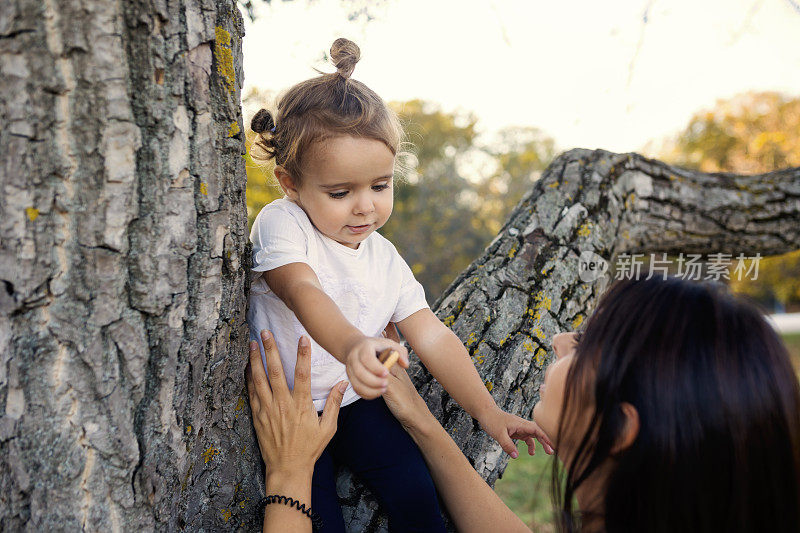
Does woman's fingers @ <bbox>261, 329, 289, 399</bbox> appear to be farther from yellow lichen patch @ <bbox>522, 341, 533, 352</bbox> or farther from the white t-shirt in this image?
yellow lichen patch @ <bbox>522, 341, 533, 352</bbox>

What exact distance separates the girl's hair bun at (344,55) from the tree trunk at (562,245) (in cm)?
88

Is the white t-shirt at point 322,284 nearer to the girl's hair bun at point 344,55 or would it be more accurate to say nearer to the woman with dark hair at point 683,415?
the girl's hair bun at point 344,55

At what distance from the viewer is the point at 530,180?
1480 centimetres

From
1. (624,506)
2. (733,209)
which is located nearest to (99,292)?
(624,506)

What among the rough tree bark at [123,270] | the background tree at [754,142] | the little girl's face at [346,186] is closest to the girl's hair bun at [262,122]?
the little girl's face at [346,186]

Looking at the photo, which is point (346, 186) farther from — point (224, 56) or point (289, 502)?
point (289, 502)

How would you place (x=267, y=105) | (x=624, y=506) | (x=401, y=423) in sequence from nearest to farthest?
(x=624, y=506), (x=401, y=423), (x=267, y=105)

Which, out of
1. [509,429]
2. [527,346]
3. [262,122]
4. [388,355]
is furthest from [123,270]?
[527,346]

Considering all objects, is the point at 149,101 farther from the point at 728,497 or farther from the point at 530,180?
the point at 530,180

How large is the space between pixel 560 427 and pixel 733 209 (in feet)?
7.67

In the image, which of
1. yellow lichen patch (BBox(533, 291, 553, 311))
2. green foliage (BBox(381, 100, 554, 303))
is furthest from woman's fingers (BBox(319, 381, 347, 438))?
green foliage (BBox(381, 100, 554, 303))

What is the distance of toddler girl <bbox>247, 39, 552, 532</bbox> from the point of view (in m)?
1.58

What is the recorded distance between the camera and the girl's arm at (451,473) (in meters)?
1.60

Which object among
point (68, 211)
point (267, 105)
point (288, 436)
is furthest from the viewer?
point (267, 105)
